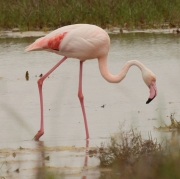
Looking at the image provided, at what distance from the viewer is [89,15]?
1786 centimetres

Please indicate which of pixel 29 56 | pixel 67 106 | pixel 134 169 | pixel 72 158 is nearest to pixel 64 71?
pixel 29 56

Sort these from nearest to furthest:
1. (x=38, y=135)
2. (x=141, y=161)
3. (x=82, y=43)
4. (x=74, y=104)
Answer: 1. (x=141, y=161)
2. (x=38, y=135)
3. (x=82, y=43)
4. (x=74, y=104)

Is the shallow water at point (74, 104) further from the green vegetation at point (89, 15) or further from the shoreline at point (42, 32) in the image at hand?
the green vegetation at point (89, 15)

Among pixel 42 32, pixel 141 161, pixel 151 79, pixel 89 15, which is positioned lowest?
pixel 141 161

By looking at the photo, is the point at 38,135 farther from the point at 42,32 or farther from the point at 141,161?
the point at 42,32

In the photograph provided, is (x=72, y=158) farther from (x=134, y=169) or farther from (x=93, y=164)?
(x=134, y=169)

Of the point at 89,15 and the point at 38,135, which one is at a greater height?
the point at 89,15

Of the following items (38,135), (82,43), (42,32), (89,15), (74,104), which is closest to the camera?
(38,135)

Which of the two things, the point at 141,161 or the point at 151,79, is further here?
the point at 151,79

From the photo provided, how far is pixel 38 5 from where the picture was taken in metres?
18.5

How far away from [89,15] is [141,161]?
1323 centimetres

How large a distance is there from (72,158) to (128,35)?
1012 cm

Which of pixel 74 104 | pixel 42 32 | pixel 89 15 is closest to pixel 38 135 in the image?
pixel 74 104

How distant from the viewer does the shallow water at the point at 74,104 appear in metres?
6.78
